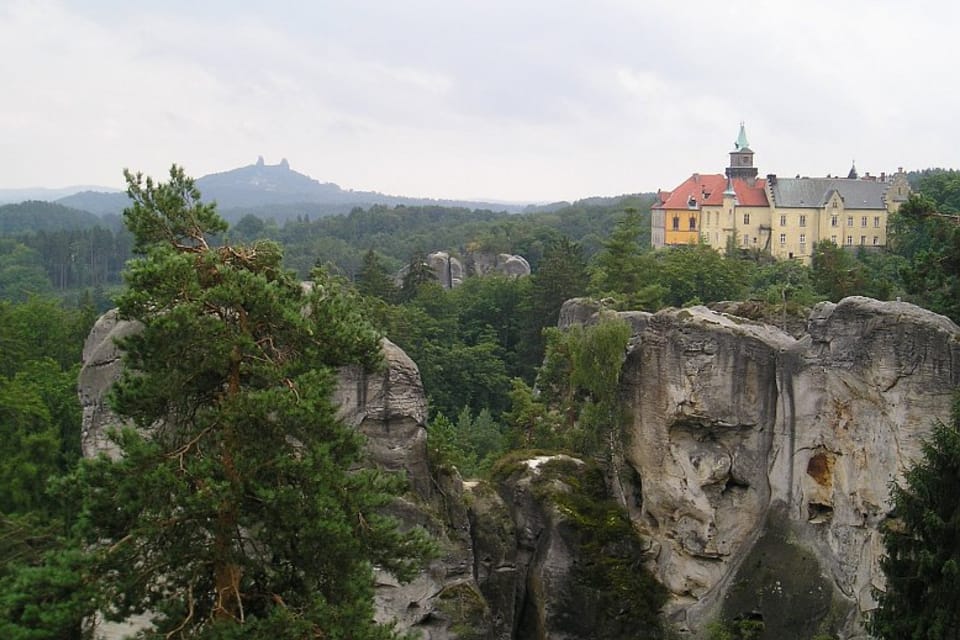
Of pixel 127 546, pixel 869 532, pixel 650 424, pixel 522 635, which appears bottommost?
pixel 522 635

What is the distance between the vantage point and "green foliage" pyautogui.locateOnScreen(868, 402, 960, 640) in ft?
46.4

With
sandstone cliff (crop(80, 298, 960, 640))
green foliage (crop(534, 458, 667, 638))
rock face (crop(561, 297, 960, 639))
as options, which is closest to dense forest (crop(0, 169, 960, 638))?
sandstone cliff (crop(80, 298, 960, 640))

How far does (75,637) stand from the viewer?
10836 mm

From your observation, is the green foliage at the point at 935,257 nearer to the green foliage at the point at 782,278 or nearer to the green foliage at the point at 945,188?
the green foliage at the point at 782,278

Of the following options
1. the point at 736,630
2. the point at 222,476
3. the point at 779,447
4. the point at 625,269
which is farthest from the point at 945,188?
the point at 222,476

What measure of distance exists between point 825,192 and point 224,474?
189 feet

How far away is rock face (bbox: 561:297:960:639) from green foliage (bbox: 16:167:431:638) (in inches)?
422

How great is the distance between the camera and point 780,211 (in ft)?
208

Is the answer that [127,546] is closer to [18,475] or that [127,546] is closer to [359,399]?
[359,399]

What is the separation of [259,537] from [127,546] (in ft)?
4.71

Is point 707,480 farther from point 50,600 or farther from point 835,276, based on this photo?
point 835,276

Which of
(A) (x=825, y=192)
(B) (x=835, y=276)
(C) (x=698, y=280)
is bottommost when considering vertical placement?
(C) (x=698, y=280)

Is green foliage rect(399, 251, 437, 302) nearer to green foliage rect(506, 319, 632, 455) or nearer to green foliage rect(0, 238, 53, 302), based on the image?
green foliage rect(506, 319, 632, 455)

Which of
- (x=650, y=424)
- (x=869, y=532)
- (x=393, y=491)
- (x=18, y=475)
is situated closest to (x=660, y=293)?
(x=650, y=424)
